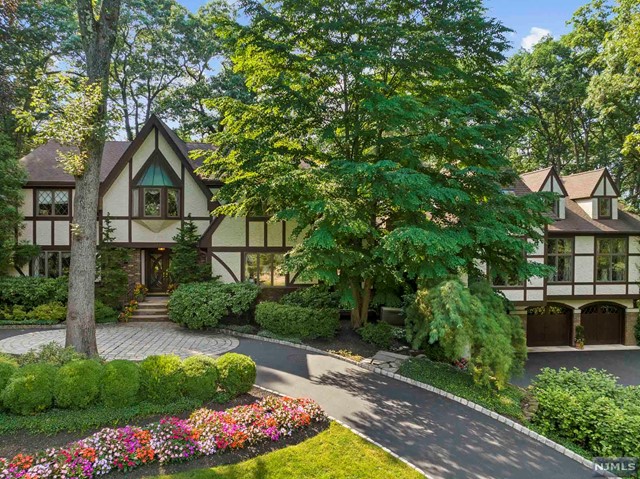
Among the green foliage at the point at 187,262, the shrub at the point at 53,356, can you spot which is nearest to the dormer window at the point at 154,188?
the green foliage at the point at 187,262

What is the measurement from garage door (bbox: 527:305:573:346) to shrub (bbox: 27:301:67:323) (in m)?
21.8

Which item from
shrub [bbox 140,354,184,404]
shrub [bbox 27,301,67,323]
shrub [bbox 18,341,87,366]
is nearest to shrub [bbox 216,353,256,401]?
shrub [bbox 140,354,184,404]

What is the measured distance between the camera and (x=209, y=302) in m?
13.1

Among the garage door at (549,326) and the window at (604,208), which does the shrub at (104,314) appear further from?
the window at (604,208)

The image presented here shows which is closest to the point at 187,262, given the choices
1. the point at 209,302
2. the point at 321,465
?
the point at 209,302

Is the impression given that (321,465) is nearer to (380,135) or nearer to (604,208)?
(380,135)

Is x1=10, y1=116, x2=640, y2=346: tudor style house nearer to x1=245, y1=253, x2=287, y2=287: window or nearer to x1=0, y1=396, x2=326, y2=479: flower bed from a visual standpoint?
x1=245, y1=253, x2=287, y2=287: window

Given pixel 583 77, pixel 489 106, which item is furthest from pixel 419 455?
pixel 583 77

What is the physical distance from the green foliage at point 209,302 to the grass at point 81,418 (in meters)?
6.25

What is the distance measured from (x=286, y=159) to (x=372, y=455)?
25.7 ft

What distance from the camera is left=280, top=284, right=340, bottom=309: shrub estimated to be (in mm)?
13336

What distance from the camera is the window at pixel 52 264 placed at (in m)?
16.3

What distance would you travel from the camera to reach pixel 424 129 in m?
10.4

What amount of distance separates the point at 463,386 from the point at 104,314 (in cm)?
1375
